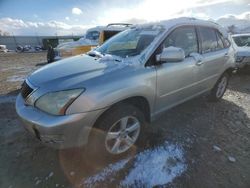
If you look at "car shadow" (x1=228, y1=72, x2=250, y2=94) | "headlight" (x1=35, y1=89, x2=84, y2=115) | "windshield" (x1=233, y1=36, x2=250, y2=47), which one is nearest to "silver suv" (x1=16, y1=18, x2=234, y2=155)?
"headlight" (x1=35, y1=89, x2=84, y2=115)

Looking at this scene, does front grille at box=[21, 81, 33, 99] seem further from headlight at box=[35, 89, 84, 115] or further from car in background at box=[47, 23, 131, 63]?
car in background at box=[47, 23, 131, 63]

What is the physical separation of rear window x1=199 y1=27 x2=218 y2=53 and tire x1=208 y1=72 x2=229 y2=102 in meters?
0.86

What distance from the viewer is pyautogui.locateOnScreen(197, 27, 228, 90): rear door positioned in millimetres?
3710

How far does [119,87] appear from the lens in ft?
7.68

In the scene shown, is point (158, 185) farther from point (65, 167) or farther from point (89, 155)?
point (65, 167)

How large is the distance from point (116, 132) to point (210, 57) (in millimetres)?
2441

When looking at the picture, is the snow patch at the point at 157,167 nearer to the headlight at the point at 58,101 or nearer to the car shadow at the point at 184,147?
the car shadow at the point at 184,147

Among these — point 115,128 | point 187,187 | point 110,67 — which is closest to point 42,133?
point 115,128

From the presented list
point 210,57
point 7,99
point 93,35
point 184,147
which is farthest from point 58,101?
point 93,35

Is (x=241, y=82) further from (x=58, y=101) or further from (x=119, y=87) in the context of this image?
(x=58, y=101)

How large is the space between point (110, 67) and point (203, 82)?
7.00 feet

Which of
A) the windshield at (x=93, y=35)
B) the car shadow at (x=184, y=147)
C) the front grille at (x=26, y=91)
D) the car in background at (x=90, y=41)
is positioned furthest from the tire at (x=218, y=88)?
the windshield at (x=93, y=35)

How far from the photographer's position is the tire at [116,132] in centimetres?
236

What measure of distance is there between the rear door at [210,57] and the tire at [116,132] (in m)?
1.63
